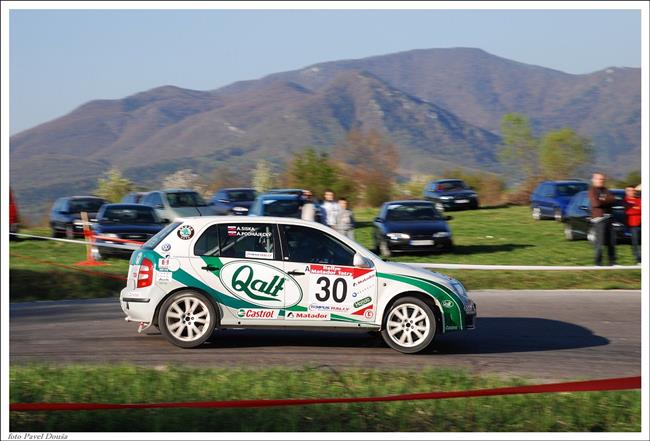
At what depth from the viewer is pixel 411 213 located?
2447 centimetres

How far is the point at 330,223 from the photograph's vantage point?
2050cm

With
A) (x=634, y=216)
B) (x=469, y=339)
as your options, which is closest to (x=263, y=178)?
(x=634, y=216)

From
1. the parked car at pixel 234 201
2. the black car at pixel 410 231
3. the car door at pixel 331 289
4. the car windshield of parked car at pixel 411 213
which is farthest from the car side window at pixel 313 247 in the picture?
the parked car at pixel 234 201

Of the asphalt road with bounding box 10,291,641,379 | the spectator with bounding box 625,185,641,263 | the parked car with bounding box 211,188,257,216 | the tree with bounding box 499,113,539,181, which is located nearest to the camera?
the asphalt road with bounding box 10,291,641,379

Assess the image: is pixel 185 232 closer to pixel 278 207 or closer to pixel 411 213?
pixel 411 213

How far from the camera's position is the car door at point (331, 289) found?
420 inches

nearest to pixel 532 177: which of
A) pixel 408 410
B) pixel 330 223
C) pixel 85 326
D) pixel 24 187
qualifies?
pixel 330 223

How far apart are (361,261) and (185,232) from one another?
7.14 feet

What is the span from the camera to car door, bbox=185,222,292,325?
10703 millimetres

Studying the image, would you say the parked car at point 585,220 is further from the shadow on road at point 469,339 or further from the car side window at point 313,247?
the car side window at point 313,247

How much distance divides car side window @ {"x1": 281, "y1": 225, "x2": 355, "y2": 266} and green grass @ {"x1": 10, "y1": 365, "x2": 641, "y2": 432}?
178 cm

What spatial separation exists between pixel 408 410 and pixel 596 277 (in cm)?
1224

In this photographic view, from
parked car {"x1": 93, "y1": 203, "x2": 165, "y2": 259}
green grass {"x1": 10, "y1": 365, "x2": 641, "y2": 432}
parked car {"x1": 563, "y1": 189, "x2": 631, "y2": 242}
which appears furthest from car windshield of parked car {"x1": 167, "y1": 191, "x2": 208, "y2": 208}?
green grass {"x1": 10, "y1": 365, "x2": 641, "y2": 432}

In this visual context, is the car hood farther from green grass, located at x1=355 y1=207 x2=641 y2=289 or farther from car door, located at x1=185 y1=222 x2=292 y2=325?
car door, located at x1=185 y1=222 x2=292 y2=325
